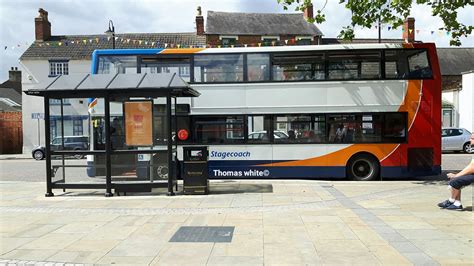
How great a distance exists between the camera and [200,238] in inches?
250

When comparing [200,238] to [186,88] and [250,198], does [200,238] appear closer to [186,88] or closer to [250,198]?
[250,198]

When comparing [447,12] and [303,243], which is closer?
[303,243]

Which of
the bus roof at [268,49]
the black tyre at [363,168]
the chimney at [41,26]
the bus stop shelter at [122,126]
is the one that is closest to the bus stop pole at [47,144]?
the bus stop shelter at [122,126]

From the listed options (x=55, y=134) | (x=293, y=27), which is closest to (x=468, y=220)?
(x=55, y=134)

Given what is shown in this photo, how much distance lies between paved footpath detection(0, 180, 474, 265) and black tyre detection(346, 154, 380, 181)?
179 cm

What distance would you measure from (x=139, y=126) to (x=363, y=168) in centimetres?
688

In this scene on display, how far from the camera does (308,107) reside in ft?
41.9

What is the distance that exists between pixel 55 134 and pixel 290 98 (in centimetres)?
718

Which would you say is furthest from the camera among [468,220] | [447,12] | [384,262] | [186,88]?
[447,12]

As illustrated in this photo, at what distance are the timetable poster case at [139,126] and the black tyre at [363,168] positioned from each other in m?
6.15

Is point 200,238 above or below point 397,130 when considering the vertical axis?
below

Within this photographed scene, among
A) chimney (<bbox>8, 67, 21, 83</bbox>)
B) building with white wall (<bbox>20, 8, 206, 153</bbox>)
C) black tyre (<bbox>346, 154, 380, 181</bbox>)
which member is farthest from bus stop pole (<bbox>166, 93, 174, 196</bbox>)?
chimney (<bbox>8, 67, 21, 83</bbox>)

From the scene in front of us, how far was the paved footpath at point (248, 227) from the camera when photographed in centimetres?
547

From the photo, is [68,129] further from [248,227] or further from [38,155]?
[38,155]
